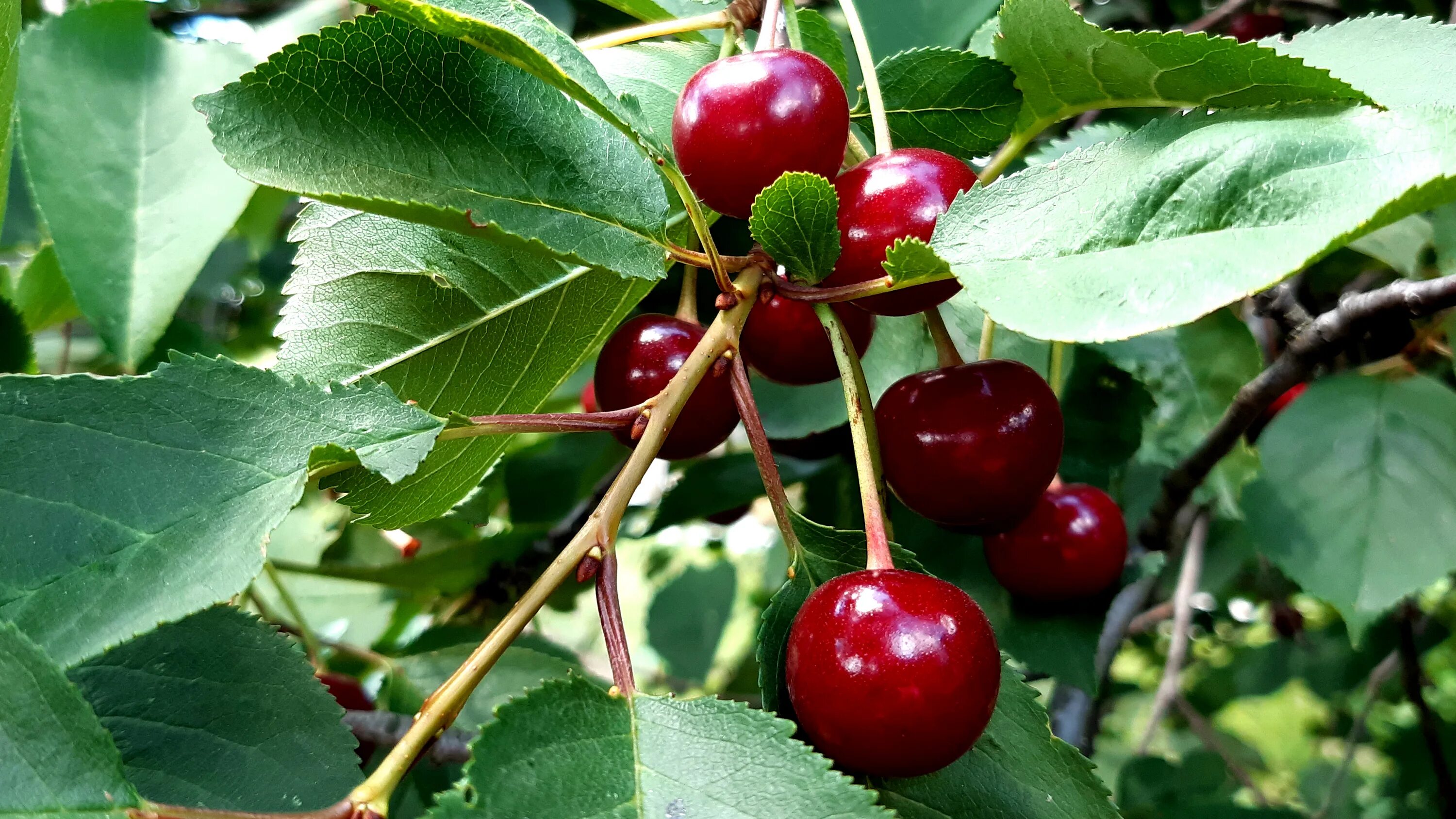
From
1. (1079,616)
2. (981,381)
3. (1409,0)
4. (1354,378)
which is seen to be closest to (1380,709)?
(1409,0)

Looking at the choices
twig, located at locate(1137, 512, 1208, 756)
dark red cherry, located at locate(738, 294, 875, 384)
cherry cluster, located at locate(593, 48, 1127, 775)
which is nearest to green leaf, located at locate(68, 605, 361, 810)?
cherry cluster, located at locate(593, 48, 1127, 775)

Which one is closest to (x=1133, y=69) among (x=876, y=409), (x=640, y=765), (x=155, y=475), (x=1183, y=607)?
(x=876, y=409)

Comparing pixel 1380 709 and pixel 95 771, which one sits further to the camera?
pixel 1380 709

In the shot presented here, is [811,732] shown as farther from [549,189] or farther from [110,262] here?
[110,262]

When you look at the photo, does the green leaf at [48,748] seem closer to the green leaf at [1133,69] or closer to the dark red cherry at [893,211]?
the dark red cherry at [893,211]

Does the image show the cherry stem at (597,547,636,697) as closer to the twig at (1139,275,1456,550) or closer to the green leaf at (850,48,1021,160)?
the green leaf at (850,48,1021,160)
